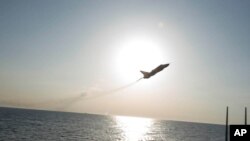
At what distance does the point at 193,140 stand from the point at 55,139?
7943 cm

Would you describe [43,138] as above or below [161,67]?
below

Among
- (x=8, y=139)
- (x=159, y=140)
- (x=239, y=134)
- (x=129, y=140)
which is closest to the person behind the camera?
(x=239, y=134)

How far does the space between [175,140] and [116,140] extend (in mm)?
37473

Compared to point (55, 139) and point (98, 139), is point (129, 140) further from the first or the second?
point (55, 139)

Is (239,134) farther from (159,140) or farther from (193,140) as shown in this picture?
(193,140)

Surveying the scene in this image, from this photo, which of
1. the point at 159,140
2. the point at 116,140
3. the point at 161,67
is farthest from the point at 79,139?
the point at 161,67

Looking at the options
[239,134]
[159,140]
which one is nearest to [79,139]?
[159,140]

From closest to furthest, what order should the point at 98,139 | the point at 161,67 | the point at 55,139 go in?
the point at 161,67
the point at 55,139
the point at 98,139

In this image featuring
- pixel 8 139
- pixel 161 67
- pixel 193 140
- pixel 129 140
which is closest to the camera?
pixel 161 67

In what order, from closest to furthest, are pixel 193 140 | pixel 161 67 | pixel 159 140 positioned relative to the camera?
pixel 161 67
pixel 159 140
pixel 193 140

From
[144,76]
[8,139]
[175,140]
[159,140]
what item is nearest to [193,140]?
[175,140]

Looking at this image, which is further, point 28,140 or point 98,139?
point 98,139

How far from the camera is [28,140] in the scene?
10206cm

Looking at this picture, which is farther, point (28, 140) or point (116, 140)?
point (116, 140)
